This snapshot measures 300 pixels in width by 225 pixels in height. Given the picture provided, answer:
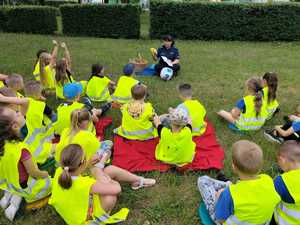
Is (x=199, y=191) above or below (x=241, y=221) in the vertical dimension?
below

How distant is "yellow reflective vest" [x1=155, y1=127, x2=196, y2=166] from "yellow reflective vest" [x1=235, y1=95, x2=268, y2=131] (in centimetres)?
141

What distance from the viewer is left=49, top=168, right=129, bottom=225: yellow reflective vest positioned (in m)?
3.25

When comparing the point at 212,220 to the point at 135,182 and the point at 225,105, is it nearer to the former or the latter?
the point at 135,182

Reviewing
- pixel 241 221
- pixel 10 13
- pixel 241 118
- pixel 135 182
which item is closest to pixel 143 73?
pixel 241 118

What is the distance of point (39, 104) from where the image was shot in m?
4.86

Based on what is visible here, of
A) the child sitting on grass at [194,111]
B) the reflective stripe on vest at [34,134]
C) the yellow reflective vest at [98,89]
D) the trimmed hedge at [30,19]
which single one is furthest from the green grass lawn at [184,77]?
the trimmed hedge at [30,19]

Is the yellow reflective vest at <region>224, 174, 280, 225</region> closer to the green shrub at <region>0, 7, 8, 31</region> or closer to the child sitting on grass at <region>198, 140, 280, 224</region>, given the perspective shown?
the child sitting on grass at <region>198, 140, 280, 224</region>

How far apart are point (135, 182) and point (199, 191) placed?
0.79m

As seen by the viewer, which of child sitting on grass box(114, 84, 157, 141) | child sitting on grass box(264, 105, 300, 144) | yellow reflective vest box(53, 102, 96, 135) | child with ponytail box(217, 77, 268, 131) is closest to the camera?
child sitting on grass box(264, 105, 300, 144)

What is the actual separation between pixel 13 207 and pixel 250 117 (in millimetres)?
3761

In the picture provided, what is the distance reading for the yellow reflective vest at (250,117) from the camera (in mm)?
5609

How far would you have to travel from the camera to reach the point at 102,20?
1557cm

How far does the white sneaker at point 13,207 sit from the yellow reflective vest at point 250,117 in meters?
3.60

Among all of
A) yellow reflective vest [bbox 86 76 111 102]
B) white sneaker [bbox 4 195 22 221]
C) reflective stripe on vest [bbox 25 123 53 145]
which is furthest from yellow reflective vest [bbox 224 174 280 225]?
yellow reflective vest [bbox 86 76 111 102]
